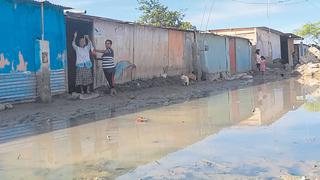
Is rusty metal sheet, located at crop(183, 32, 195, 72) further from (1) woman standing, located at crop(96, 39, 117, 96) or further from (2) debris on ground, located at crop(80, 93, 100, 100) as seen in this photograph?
(2) debris on ground, located at crop(80, 93, 100, 100)

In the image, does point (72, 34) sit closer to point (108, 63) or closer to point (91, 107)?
point (108, 63)

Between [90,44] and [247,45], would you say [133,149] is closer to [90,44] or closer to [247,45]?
[90,44]

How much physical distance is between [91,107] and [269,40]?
2807 cm

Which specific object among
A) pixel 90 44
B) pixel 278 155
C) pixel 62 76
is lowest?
pixel 278 155

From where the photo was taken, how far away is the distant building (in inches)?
1341

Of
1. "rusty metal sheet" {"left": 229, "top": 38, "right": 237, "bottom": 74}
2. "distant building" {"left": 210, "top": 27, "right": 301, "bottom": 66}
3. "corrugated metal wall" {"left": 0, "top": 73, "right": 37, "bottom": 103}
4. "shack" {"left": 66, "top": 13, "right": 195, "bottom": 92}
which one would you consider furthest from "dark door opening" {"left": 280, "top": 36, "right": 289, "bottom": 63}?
"corrugated metal wall" {"left": 0, "top": 73, "right": 37, "bottom": 103}

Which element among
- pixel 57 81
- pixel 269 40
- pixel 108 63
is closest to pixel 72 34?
pixel 108 63

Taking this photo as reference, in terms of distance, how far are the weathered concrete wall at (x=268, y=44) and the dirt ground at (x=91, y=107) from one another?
18920 mm

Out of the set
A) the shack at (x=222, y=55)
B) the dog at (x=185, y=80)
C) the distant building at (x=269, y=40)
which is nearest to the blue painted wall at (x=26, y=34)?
the dog at (x=185, y=80)

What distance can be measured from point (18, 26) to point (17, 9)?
0.41 meters

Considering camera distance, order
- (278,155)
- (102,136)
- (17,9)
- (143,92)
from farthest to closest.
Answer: (143,92) < (17,9) < (102,136) < (278,155)

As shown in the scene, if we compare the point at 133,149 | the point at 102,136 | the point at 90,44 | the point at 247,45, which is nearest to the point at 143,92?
the point at 90,44

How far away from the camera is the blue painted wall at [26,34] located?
11258 millimetres

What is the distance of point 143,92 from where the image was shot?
1557cm
